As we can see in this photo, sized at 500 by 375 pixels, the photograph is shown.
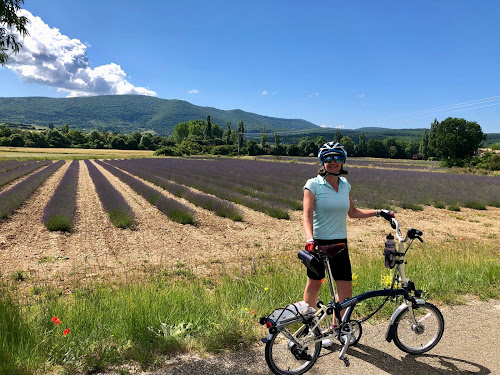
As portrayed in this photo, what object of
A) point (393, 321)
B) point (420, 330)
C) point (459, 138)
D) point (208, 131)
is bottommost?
point (420, 330)

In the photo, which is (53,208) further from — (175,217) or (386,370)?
(386,370)

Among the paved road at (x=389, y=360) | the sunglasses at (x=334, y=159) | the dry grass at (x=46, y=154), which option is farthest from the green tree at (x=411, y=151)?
the sunglasses at (x=334, y=159)

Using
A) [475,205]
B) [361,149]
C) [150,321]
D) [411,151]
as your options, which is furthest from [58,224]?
[411,151]

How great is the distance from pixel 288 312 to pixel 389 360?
1.06m

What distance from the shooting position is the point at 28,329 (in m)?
2.54

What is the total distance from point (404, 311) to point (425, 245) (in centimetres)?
554

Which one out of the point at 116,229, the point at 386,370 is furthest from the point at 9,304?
the point at 116,229

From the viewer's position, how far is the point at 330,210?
2.53 metres

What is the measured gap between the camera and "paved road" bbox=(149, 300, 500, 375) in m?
2.35

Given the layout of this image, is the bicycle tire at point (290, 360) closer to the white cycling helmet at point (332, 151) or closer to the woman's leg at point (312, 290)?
the woman's leg at point (312, 290)

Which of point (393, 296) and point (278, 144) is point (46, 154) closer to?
point (278, 144)

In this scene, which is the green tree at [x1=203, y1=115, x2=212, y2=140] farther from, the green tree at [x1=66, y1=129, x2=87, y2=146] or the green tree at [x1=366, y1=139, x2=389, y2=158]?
the green tree at [x1=366, y1=139, x2=389, y2=158]

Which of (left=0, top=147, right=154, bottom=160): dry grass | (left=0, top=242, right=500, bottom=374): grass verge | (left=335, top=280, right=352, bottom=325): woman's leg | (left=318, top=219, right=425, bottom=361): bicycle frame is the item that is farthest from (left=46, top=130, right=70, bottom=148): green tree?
(left=318, top=219, right=425, bottom=361): bicycle frame

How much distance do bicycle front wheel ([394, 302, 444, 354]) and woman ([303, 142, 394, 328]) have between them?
1.80ft
